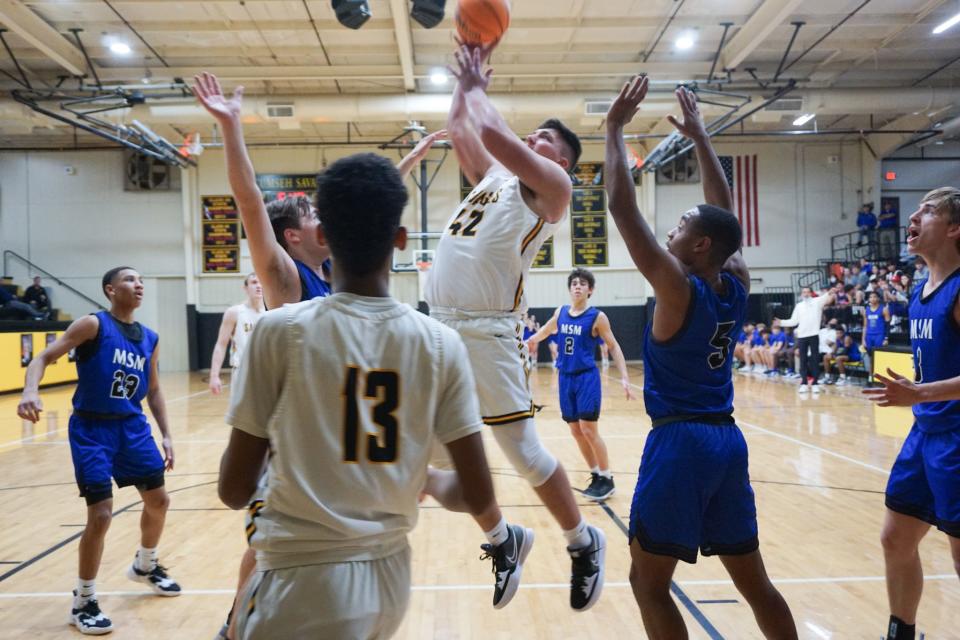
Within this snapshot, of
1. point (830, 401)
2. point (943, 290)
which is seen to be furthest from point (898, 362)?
point (943, 290)

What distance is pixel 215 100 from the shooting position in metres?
2.39

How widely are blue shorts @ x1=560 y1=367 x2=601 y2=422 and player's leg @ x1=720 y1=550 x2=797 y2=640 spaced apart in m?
3.90

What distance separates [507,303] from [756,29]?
46.5 ft

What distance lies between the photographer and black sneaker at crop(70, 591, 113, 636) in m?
3.64

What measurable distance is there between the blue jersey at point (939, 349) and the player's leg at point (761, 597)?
110 cm

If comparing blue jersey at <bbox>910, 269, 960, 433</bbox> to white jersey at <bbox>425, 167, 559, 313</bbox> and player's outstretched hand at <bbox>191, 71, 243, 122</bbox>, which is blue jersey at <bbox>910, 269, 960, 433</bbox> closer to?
white jersey at <bbox>425, 167, 559, 313</bbox>

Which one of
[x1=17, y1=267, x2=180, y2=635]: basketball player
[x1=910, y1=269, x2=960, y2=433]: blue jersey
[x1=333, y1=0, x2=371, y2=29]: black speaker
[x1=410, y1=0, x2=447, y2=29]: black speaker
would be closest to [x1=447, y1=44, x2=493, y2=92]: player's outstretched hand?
[x1=910, y1=269, x2=960, y2=433]: blue jersey

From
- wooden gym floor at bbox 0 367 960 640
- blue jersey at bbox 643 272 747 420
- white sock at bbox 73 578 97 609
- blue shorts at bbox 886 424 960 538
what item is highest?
blue jersey at bbox 643 272 747 420

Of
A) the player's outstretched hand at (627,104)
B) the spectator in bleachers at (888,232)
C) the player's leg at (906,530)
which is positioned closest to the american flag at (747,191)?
the spectator in bleachers at (888,232)

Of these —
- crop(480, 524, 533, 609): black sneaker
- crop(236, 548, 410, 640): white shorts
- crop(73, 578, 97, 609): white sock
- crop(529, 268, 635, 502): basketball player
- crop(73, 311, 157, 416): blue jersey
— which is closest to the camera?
crop(236, 548, 410, 640): white shorts

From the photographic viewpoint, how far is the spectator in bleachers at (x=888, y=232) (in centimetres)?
2083

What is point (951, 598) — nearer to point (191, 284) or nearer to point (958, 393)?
point (958, 393)

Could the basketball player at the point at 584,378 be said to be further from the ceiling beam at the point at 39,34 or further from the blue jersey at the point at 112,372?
the ceiling beam at the point at 39,34

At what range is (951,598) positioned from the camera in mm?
→ 3926
